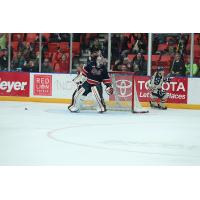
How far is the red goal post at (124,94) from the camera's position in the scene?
10.7m

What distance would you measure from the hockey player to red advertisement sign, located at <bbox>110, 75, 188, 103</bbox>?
16 centimetres

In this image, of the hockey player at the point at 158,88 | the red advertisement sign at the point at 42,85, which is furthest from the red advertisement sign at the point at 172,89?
the red advertisement sign at the point at 42,85

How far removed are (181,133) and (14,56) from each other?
20.6ft

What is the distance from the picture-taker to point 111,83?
35.7ft

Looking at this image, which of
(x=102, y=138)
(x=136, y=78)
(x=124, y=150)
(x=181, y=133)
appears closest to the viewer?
(x=124, y=150)

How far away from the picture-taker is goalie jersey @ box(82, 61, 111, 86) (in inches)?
403

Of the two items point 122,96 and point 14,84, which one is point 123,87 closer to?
point 122,96

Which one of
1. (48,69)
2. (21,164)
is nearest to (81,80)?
(48,69)

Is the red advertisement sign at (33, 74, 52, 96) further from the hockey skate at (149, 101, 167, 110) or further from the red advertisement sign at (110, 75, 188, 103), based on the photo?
the hockey skate at (149, 101, 167, 110)

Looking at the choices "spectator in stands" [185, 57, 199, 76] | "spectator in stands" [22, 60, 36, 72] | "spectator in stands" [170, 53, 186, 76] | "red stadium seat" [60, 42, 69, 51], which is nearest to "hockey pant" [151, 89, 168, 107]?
"spectator in stands" [170, 53, 186, 76]

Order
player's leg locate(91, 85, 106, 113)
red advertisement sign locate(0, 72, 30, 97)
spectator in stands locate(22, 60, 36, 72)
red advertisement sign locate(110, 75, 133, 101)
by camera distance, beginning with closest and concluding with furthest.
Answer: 1. player's leg locate(91, 85, 106, 113)
2. red advertisement sign locate(110, 75, 133, 101)
3. red advertisement sign locate(0, 72, 30, 97)
4. spectator in stands locate(22, 60, 36, 72)

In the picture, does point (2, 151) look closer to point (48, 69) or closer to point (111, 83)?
point (111, 83)

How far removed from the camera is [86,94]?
10336mm

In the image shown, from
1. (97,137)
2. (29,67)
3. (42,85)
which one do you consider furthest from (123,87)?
(97,137)
